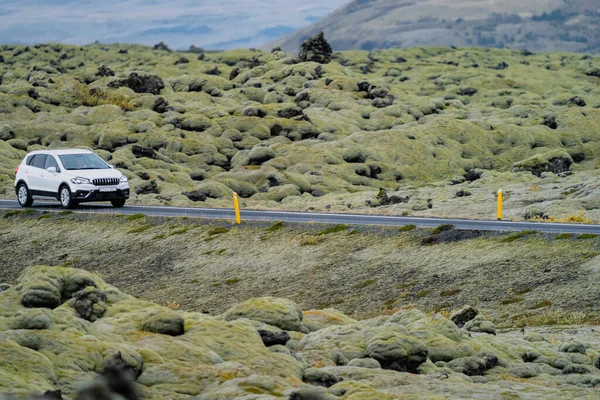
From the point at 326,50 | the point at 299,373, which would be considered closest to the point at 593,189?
the point at 299,373

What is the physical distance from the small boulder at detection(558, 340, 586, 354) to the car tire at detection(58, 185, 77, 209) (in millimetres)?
30151

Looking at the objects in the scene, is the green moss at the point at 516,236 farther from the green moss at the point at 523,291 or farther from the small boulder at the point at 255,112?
the small boulder at the point at 255,112

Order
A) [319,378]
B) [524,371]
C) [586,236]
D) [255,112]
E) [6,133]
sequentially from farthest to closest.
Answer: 1. [255,112]
2. [6,133]
3. [586,236]
4. [524,371]
5. [319,378]

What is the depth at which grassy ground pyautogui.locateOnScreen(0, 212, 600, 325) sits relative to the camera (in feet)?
97.3

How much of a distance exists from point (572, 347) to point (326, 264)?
Result: 591 inches

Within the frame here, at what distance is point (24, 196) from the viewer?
48.5m

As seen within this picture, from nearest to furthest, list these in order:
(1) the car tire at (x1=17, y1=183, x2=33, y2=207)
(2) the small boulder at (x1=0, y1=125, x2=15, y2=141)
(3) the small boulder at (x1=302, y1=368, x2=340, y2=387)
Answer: (3) the small boulder at (x1=302, y1=368, x2=340, y2=387) < (1) the car tire at (x1=17, y1=183, x2=33, y2=207) < (2) the small boulder at (x1=0, y1=125, x2=15, y2=141)

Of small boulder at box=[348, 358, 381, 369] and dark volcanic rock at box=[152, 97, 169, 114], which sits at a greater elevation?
dark volcanic rock at box=[152, 97, 169, 114]

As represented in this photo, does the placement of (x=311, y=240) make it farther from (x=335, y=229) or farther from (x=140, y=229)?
(x=140, y=229)

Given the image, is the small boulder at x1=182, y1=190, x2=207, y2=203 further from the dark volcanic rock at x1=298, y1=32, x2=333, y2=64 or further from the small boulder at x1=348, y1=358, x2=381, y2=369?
the dark volcanic rock at x1=298, y1=32, x2=333, y2=64

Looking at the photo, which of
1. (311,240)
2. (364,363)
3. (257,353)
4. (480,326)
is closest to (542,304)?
(480,326)

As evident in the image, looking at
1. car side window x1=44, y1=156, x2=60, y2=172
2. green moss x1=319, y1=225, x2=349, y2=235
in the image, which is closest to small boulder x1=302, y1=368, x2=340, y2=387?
green moss x1=319, y1=225, x2=349, y2=235

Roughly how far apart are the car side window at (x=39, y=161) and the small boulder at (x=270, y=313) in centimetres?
2707

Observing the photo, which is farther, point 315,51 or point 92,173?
point 315,51
